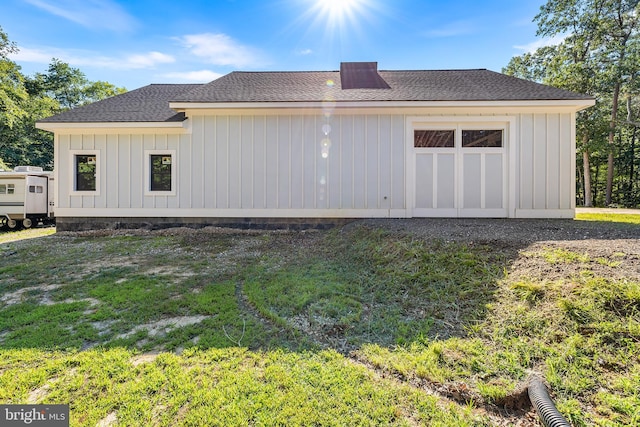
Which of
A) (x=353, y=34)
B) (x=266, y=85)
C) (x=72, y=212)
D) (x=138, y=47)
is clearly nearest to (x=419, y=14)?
(x=353, y=34)

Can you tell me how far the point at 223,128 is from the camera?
755 cm

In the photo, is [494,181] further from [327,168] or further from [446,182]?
[327,168]

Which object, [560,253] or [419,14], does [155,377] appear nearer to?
[560,253]

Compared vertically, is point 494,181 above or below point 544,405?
above

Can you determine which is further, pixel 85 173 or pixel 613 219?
pixel 613 219

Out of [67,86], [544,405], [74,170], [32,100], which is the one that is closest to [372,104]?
[544,405]

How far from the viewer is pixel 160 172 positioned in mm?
7805

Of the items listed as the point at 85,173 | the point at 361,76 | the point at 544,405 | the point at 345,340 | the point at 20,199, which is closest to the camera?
the point at 544,405

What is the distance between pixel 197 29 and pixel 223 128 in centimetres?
596

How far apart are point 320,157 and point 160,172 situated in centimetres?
445

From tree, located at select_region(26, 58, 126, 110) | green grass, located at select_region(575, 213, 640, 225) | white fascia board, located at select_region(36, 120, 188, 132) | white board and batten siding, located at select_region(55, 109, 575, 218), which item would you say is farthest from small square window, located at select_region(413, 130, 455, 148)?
tree, located at select_region(26, 58, 126, 110)

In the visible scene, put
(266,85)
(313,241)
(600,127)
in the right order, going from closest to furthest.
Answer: (313,241) → (266,85) → (600,127)

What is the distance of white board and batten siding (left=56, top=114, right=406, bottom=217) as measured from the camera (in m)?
7.40

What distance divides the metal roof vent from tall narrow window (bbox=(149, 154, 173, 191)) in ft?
18.1
